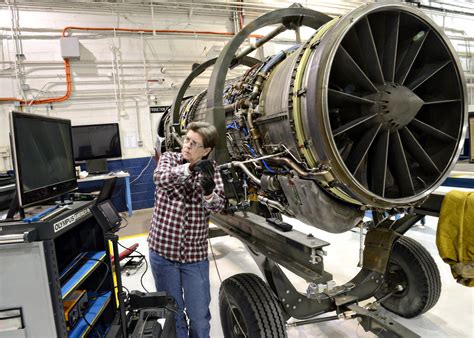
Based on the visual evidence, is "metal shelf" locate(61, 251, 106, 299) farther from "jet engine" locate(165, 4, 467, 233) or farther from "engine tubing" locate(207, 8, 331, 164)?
"jet engine" locate(165, 4, 467, 233)

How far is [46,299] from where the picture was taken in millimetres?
1257

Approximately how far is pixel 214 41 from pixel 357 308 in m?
5.84

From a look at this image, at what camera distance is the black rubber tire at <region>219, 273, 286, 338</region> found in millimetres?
1688

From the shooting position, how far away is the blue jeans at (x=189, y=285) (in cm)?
181

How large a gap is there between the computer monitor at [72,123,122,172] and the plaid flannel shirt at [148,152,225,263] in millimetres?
4224

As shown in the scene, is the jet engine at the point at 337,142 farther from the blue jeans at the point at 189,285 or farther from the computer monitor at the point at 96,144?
the computer monitor at the point at 96,144

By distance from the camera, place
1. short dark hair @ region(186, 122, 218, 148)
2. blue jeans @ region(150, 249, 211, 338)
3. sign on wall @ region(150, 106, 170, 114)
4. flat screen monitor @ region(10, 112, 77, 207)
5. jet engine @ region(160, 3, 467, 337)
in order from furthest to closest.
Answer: sign on wall @ region(150, 106, 170, 114), blue jeans @ region(150, 249, 211, 338), short dark hair @ region(186, 122, 218, 148), jet engine @ region(160, 3, 467, 337), flat screen monitor @ region(10, 112, 77, 207)

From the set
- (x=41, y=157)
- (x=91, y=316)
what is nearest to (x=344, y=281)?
(x=91, y=316)

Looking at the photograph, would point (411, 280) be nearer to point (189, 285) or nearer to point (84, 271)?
point (189, 285)

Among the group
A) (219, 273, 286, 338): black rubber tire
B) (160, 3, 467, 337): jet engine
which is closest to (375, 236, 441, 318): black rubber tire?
(160, 3, 467, 337): jet engine

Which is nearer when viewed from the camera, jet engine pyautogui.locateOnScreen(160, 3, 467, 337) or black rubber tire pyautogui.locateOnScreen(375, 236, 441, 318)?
jet engine pyautogui.locateOnScreen(160, 3, 467, 337)

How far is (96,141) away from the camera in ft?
18.1

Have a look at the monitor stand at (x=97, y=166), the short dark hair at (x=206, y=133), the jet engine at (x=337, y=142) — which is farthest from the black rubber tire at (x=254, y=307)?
the monitor stand at (x=97, y=166)

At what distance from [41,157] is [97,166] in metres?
4.32
